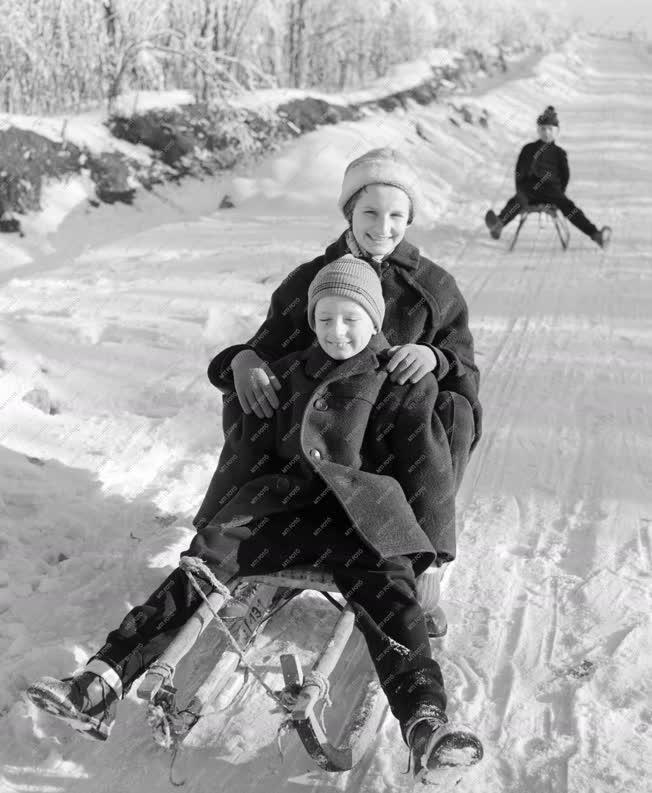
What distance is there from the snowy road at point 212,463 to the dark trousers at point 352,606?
0.23 metres

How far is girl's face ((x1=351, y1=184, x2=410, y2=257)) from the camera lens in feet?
7.91

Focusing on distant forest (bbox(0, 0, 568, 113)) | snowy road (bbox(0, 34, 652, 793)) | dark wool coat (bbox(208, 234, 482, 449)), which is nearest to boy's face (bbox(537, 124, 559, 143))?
snowy road (bbox(0, 34, 652, 793))

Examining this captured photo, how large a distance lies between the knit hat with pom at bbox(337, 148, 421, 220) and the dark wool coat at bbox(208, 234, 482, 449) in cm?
18

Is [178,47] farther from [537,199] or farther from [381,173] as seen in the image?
[381,173]

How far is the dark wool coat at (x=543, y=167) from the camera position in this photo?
6816 millimetres

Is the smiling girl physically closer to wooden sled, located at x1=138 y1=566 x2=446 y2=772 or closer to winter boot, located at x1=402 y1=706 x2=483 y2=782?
wooden sled, located at x1=138 y1=566 x2=446 y2=772

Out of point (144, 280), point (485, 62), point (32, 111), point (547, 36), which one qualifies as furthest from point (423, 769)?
point (547, 36)

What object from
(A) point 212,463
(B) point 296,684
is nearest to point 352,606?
(B) point 296,684

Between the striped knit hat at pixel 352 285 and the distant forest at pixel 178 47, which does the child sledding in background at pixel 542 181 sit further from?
the striped knit hat at pixel 352 285

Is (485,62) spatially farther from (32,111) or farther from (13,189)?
(13,189)

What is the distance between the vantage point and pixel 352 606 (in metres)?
2.07

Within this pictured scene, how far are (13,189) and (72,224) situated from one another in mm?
512

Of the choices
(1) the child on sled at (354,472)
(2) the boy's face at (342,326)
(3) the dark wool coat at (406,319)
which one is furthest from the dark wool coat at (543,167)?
(2) the boy's face at (342,326)

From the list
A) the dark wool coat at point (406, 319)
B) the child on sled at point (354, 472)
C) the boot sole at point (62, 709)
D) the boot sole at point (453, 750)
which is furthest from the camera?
the dark wool coat at point (406, 319)
